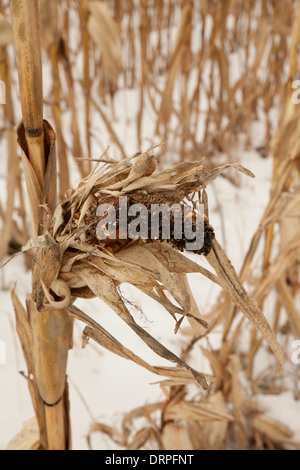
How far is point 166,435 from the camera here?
60 cm

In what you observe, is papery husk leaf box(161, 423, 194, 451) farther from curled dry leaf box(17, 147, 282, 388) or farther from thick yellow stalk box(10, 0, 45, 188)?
thick yellow stalk box(10, 0, 45, 188)

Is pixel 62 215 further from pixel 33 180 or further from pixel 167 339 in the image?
pixel 167 339

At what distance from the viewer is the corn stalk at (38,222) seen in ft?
0.85

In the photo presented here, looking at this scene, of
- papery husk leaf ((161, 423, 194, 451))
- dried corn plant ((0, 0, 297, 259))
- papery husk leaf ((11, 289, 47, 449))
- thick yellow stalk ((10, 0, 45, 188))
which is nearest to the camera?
thick yellow stalk ((10, 0, 45, 188))

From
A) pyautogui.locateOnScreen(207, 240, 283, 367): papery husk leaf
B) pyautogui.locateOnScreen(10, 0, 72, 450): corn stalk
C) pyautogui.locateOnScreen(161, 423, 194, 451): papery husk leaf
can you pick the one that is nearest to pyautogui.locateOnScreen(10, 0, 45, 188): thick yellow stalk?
pyautogui.locateOnScreen(10, 0, 72, 450): corn stalk

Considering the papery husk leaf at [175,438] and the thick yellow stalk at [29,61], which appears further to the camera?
the papery husk leaf at [175,438]

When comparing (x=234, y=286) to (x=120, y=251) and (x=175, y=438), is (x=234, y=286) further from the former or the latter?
(x=175, y=438)

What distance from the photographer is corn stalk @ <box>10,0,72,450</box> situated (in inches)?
10.2

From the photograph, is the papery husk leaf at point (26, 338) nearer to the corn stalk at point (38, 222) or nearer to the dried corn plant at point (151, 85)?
the corn stalk at point (38, 222)

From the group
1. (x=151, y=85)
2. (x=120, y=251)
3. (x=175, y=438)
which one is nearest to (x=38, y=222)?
(x=120, y=251)

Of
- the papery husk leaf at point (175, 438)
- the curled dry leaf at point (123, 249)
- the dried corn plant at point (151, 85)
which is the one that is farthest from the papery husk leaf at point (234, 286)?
the papery husk leaf at point (175, 438)

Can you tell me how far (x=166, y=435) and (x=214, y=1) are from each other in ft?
4.50

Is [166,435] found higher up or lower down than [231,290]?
lower down
